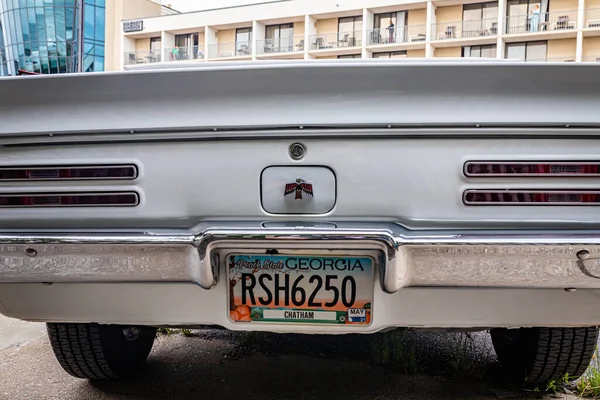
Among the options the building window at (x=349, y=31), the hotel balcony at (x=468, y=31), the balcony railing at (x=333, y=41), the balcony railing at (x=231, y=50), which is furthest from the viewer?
the balcony railing at (x=231, y=50)

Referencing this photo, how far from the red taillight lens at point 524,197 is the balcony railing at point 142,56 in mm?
36939

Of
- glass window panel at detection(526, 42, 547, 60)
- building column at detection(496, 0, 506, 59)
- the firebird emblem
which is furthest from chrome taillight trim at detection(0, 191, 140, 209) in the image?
glass window panel at detection(526, 42, 547, 60)

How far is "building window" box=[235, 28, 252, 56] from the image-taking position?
33987mm

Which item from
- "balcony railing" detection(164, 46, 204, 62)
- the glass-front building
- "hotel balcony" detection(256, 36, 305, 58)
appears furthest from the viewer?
the glass-front building

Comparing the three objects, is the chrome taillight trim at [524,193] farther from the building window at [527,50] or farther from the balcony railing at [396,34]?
the balcony railing at [396,34]

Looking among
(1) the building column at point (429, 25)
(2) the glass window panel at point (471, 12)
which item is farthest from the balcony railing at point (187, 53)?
(2) the glass window panel at point (471, 12)

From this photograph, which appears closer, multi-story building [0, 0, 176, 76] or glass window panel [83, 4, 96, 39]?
multi-story building [0, 0, 176, 76]

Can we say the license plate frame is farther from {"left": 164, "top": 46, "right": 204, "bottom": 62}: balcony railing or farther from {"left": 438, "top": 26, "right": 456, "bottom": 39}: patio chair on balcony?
{"left": 164, "top": 46, "right": 204, "bottom": 62}: balcony railing

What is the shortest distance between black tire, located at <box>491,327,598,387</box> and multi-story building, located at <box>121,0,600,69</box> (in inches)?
1098

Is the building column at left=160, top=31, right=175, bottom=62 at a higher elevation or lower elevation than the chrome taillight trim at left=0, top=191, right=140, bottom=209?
higher

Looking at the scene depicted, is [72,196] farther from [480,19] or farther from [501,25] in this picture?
[480,19]

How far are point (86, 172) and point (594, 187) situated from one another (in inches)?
63.3

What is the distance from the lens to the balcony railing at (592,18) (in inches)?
1040

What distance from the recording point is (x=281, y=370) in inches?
103
